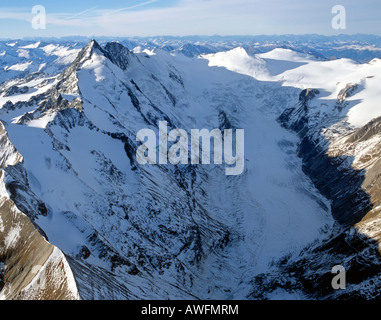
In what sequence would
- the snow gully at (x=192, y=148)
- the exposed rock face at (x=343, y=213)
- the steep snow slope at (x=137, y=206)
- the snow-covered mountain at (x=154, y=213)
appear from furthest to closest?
the snow gully at (x=192, y=148) < the exposed rock face at (x=343, y=213) < the steep snow slope at (x=137, y=206) < the snow-covered mountain at (x=154, y=213)

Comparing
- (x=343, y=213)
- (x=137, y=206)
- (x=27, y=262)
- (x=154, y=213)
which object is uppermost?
(x=27, y=262)

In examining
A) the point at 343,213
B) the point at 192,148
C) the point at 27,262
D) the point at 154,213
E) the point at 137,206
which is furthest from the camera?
the point at 192,148

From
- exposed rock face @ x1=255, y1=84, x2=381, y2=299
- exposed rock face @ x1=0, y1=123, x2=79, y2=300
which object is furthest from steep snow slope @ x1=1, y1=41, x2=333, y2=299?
exposed rock face @ x1=255, y1=84, x2=381, y2=299


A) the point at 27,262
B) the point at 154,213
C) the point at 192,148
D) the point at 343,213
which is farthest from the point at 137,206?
the point at 343,213

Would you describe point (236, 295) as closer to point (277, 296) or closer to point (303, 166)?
point (277, 296)

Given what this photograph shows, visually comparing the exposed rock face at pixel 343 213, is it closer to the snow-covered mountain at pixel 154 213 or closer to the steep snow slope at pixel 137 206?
the snow-covered mountain at pixel 154 213

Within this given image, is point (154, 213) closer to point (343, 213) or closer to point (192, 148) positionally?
point (192, 148)

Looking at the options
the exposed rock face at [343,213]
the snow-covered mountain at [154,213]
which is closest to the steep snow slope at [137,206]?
the snow-covered mountain at [154,213]
